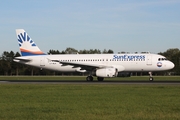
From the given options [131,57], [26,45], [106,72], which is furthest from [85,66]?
[26,45]

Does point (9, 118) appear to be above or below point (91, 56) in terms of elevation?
below

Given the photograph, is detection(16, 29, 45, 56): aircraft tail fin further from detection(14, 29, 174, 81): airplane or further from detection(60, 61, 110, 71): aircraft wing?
detection(60, 61, 110, 71): aircraft wing

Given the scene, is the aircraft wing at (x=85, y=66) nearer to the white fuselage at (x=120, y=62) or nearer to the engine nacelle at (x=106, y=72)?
the white fuselage at (x=120, y=62)

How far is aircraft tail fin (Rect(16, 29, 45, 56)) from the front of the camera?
57.2m

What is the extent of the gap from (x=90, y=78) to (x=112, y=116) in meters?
36.3

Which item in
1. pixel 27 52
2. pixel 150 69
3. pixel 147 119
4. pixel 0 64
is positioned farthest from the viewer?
pixel 0 64

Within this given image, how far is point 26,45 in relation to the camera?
190 feet

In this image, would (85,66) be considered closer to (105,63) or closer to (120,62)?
(105,63)

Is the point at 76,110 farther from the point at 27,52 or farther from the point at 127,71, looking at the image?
the point at 27,52

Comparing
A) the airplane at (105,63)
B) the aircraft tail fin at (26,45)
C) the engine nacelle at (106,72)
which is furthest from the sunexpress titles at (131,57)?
the aircraft tail fin at (26,45)

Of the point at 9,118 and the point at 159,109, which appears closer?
the point at 9,118

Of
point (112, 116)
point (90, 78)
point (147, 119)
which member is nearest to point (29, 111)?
point (112, 116)

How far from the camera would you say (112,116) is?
13852mm

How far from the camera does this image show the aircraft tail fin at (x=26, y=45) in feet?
188
